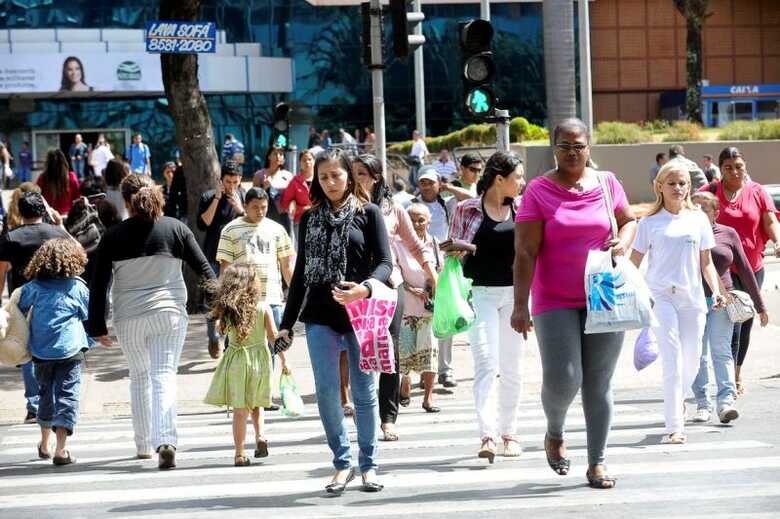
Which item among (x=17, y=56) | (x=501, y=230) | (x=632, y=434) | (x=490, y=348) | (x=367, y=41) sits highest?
(x=17, y=56)

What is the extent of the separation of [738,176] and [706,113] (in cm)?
4589

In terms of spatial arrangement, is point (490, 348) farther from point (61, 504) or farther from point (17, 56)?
point (17, 56)

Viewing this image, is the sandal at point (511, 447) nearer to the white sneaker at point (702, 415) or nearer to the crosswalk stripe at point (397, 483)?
the crosswalk stripe at point (397, 483)

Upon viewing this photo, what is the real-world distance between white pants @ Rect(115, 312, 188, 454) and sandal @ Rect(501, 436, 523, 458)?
206 cm

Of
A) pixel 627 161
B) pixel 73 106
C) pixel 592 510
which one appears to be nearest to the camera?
pixel 592 510

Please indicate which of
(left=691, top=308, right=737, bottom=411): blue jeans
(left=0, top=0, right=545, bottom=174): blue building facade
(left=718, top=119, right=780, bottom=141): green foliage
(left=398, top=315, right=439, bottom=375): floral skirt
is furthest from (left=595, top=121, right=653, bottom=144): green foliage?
(left=691, top=308, right=737, bottom=411): blue jeans

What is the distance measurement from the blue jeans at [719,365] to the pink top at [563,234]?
2973 millimetres

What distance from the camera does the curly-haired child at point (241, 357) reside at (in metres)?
8.52

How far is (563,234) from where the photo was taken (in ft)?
22.4

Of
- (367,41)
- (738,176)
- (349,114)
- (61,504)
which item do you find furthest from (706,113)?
(61,504)

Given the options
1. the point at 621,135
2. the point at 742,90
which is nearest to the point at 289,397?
the point at 621,135

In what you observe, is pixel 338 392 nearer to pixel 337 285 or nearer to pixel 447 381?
pixel 337 285

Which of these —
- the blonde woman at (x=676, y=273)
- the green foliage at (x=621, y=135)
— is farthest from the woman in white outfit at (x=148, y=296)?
the green foliage at (x=621, y=135)

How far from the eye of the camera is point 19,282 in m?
10.5
